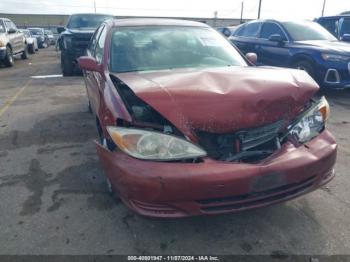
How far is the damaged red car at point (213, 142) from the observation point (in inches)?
83.0

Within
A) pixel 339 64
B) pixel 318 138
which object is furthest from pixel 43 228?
pixel 339 64

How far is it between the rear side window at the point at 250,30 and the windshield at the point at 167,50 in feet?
17.5

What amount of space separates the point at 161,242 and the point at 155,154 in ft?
2.39

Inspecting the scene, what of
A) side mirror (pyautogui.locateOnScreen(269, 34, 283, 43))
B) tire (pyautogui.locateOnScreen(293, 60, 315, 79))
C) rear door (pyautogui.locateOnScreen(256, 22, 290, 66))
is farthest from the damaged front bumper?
side mirror (pyautogui.locateOnScreen(269, 34, 283, 43))

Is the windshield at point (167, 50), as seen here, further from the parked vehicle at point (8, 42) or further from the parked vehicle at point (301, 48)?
the parked vehicle at point (8, 42)

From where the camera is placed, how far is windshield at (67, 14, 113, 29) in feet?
35.1

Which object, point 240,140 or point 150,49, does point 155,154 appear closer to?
point 240,140

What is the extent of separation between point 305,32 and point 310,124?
19.7 feet

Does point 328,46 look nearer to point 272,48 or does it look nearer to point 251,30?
point 272,48

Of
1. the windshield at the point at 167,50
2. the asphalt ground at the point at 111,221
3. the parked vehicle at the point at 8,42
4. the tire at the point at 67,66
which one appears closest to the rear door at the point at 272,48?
the asphalt ground at the point at 111,221

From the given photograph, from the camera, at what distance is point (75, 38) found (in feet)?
31.4

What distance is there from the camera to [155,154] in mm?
2168

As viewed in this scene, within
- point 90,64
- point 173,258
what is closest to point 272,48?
point 90,64

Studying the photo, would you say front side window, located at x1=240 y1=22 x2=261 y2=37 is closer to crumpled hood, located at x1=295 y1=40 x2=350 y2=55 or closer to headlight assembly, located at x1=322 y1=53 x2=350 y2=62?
crumpled hood, located at x1=295 y1=40 x2=350 y2=55
